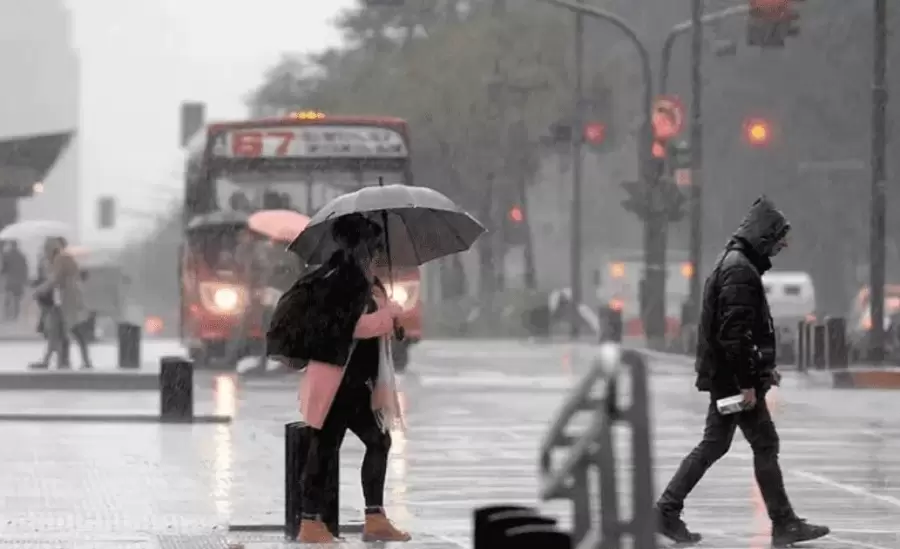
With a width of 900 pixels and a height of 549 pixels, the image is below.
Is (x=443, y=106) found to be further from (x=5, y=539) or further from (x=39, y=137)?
(x=5, y=539)

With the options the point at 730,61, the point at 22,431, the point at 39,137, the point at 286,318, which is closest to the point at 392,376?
the point at 286,318

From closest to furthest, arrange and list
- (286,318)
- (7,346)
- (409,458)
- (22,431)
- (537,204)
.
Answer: (286,318) < (409,458) < (22,431) < (7,346) < (537,204)

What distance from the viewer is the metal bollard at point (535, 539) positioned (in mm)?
7566

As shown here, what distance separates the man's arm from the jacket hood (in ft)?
0.60

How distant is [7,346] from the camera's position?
154 feet

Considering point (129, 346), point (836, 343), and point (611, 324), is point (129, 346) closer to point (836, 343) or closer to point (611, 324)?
point (836, 343)

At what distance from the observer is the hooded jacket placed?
43.9 ft

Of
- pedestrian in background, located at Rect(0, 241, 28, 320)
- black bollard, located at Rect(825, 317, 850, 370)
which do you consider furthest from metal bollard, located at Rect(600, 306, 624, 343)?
black bollard, located at Rect(825, 317, 850, 370)

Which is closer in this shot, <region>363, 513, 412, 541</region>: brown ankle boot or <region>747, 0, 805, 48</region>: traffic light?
<region>363, 513, 412, 541</region>: brown ankle boot

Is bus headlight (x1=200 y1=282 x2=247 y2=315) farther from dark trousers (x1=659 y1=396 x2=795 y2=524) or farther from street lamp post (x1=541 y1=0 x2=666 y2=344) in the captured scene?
dark trousers (x1=659 y1=396 x2=795 y2=524)

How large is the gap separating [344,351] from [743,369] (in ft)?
7.19

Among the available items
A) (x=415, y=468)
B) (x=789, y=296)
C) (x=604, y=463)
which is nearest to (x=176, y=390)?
(x=415, y=468)

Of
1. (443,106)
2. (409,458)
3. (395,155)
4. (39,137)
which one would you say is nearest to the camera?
(409,458)

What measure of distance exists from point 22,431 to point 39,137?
10.0 metres
